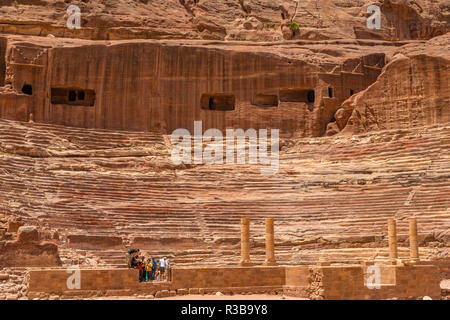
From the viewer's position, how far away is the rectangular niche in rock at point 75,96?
1241 inches

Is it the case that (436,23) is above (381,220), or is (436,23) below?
above

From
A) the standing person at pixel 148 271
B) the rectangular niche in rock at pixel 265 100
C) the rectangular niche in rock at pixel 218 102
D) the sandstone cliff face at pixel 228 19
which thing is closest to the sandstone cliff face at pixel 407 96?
the rectangular niche in rock at pixel 265 100

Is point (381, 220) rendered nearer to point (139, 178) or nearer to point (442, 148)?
point (442, 148)

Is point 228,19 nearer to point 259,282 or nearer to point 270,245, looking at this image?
point 270,245

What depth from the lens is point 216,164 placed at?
2859cm

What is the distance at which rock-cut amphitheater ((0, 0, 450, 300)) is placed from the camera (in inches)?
777

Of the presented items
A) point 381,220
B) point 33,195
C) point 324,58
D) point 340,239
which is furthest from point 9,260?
point 324,58

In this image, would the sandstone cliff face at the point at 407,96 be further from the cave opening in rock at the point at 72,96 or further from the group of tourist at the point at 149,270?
the group of tourist at the point at 149,270

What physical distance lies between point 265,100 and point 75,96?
8.02m

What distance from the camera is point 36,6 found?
36844 millimetres

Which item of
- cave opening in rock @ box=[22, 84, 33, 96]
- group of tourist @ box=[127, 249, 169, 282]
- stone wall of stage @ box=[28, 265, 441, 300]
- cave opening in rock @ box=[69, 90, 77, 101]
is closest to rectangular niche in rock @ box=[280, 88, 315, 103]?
cave opening in rock @ box=[69, 90, 77, 101]

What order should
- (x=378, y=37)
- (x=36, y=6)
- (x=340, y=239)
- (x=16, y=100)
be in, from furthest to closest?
1. (x=378, y=37)
2. (x=36, y=6)
3. (x=16, y=100)
4. (x=340, y=239)

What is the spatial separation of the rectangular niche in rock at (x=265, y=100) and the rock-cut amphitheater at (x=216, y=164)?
95 mm
